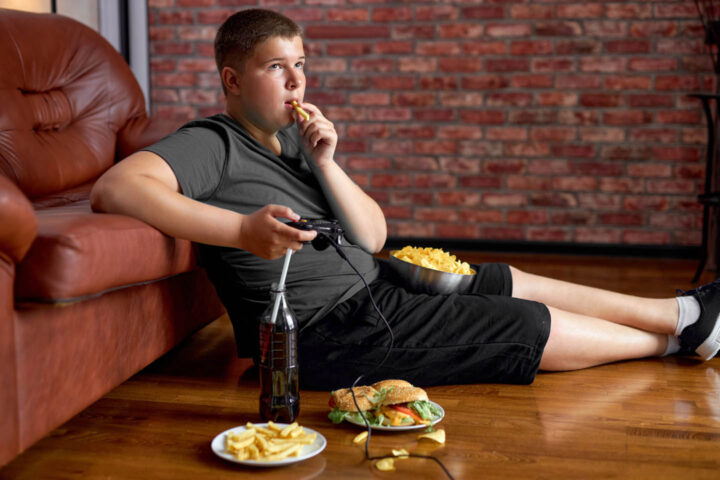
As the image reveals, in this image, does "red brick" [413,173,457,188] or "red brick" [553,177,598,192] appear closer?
"red brick" [553,177,598,192]

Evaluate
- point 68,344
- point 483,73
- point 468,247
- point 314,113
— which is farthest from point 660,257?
point 68,344

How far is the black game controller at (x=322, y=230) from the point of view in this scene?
1316 millimetres

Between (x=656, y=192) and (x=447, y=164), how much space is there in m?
1.00

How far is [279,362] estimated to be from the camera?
1.39m

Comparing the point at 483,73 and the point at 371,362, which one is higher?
the point at 483,73

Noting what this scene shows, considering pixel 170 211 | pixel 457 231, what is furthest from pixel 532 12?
pixel 170 211

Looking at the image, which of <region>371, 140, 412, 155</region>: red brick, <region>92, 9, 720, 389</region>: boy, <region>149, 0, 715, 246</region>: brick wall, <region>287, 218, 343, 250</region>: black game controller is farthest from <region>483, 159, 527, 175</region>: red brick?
<region>287, 218, 343, 250</region>: black game controller

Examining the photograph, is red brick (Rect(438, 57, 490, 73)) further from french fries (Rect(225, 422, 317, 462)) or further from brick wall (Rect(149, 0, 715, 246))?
french fries (Rect(225, 422, 317, 462))

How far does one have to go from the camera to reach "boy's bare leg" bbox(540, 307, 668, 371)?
1.70 metres

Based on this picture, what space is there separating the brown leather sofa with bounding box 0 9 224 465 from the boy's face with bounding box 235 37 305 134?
33cm

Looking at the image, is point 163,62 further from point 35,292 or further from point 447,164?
point 35,292

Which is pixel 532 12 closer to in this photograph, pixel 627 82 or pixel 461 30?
pixel 461 30

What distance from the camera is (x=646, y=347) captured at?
1859 mm

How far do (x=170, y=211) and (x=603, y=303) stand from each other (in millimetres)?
1095
